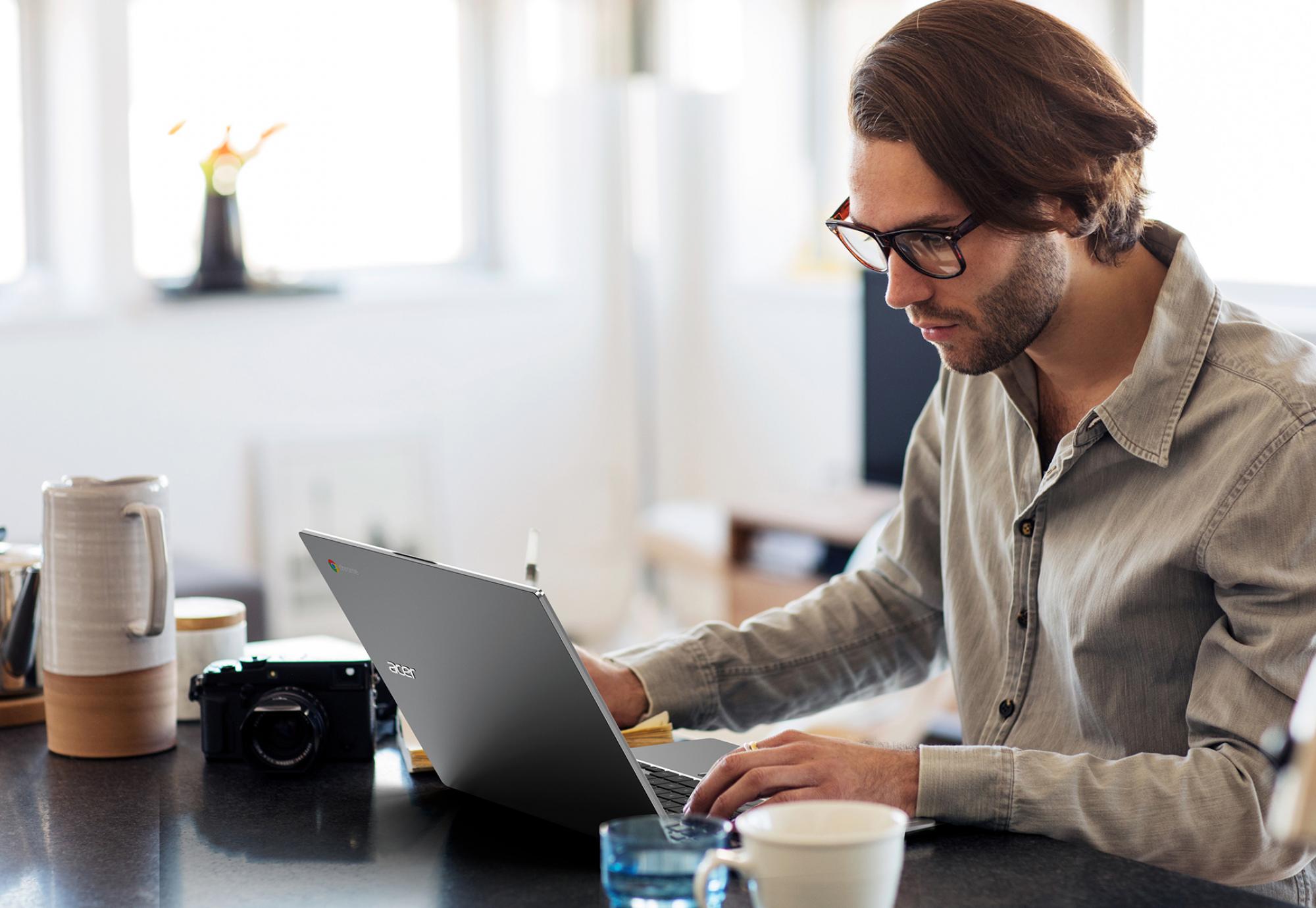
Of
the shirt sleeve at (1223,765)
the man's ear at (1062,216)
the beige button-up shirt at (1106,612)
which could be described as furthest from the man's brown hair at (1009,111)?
the shirt sleeve at (1223,765)

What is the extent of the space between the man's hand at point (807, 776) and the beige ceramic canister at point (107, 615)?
53cm

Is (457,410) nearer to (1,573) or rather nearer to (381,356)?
(381,356)

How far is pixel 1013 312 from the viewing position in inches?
53.0

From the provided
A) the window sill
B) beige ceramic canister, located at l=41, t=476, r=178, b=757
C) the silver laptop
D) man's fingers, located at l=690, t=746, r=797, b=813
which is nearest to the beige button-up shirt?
man's fingers, located at l=690, t=746, r=797, b=813

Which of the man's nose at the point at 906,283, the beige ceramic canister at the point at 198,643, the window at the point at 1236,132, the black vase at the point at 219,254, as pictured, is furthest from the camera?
the black vase at the point at 219,254

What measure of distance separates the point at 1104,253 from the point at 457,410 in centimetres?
317

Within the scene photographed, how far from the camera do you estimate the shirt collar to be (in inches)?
48.9

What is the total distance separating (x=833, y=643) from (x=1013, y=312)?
1.26 ft

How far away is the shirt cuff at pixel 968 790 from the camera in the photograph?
1.12 metres

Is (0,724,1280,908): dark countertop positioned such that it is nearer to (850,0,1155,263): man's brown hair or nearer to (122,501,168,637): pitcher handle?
(122,501,168,637): pitcher handle

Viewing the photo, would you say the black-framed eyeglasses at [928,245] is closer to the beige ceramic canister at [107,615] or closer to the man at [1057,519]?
the man at [1057,519]

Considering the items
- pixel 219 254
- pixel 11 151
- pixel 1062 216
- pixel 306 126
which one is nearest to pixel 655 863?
pixel 1062 216

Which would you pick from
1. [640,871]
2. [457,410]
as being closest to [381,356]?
[457,410]

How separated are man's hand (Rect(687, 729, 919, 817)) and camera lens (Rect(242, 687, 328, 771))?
0.36 m
